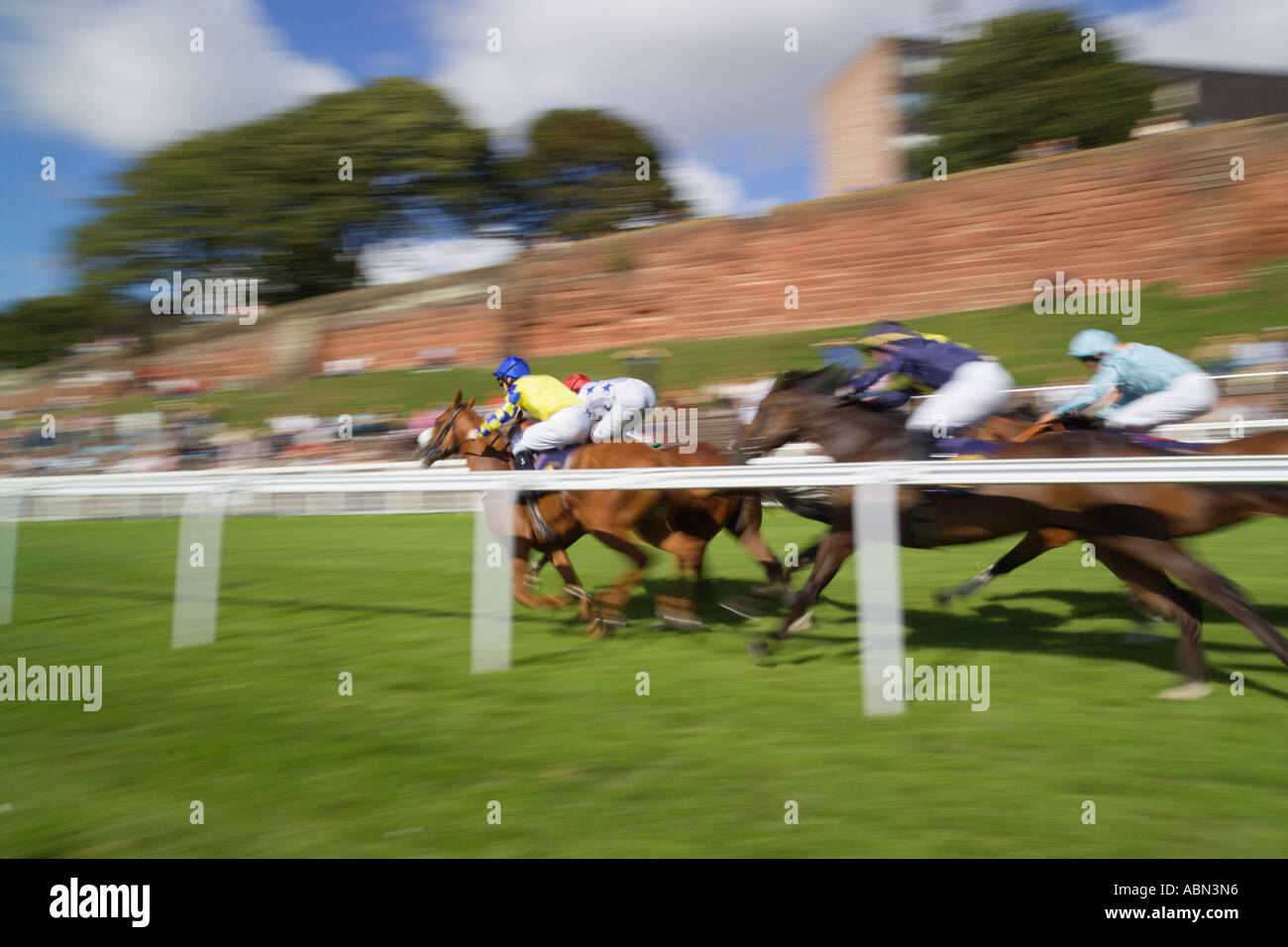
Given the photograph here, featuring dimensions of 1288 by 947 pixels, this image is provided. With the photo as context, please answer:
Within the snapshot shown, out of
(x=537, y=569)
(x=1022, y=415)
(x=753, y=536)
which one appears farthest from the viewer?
(x=537, y=569)

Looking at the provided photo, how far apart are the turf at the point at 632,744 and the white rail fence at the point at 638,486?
216 mm

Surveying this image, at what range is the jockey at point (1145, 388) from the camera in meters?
5.26

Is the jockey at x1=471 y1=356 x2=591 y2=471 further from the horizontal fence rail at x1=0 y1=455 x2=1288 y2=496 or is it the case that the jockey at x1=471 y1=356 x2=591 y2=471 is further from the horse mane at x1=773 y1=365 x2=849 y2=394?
the horse mane at x1=773 y1=365 x2=849 y2=394

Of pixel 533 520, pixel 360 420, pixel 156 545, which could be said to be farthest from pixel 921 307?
pixel 533 520

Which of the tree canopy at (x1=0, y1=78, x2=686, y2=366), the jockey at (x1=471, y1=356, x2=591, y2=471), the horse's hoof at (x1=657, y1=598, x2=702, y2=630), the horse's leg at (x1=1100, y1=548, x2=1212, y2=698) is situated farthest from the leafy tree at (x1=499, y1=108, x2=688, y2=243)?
the horse's leg at (x1=1100, y1=548, x2=1212, y2=698)

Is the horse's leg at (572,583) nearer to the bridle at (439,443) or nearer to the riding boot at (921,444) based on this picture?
the bridle at (439,443)

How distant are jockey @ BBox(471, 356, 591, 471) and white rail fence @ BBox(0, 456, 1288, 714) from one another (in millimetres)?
341

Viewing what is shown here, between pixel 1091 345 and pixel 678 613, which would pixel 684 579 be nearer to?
pixel 678 613

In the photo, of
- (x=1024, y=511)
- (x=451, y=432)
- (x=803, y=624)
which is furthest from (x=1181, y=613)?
(x=451, y=432)

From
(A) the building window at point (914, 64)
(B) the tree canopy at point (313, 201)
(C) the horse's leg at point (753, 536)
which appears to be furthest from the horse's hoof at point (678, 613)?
(A) the building window at point (914, 64)

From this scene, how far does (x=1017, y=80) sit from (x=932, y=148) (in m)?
3.43

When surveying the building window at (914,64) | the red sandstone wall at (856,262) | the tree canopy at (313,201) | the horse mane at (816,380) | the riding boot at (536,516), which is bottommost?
the riding boot at (536,516)

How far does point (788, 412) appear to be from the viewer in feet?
18.6

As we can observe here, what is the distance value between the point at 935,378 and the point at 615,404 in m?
2.07
